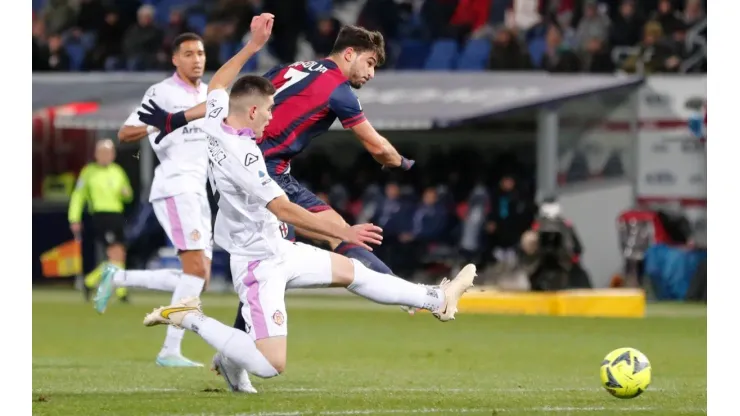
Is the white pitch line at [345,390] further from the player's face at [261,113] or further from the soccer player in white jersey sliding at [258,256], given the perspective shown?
the player's face at [261,113]

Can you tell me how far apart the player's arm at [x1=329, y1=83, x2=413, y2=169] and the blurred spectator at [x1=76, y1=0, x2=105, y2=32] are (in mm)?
17669

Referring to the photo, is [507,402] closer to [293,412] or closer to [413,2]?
[293,412]

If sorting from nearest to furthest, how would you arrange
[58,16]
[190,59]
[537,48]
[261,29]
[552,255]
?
[261,29] < [190,59] < [552,255] < [537,48] < [58,16]

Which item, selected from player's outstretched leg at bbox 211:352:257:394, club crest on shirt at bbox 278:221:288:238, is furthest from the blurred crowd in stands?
player's outstretched leg at bbox 211:352:257:394

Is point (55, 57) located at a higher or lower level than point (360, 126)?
higher

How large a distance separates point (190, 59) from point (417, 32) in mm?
13268

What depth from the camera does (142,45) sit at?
85.7ft

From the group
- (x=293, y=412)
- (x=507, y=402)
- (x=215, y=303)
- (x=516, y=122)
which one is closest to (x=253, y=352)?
(x=293, y=412)

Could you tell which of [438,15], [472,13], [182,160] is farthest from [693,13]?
[182,160]

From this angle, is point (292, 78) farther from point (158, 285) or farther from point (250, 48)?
point (158, 285)

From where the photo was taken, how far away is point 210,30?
85.6 feet

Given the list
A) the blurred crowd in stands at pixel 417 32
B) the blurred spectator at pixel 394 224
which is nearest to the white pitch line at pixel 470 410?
the blurred spectator at pixel 394 224

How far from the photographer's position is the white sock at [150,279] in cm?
1262

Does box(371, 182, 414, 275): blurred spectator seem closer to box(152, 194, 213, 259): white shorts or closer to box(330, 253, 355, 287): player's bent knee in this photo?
box(152, 194, 213, 259): white shorts
